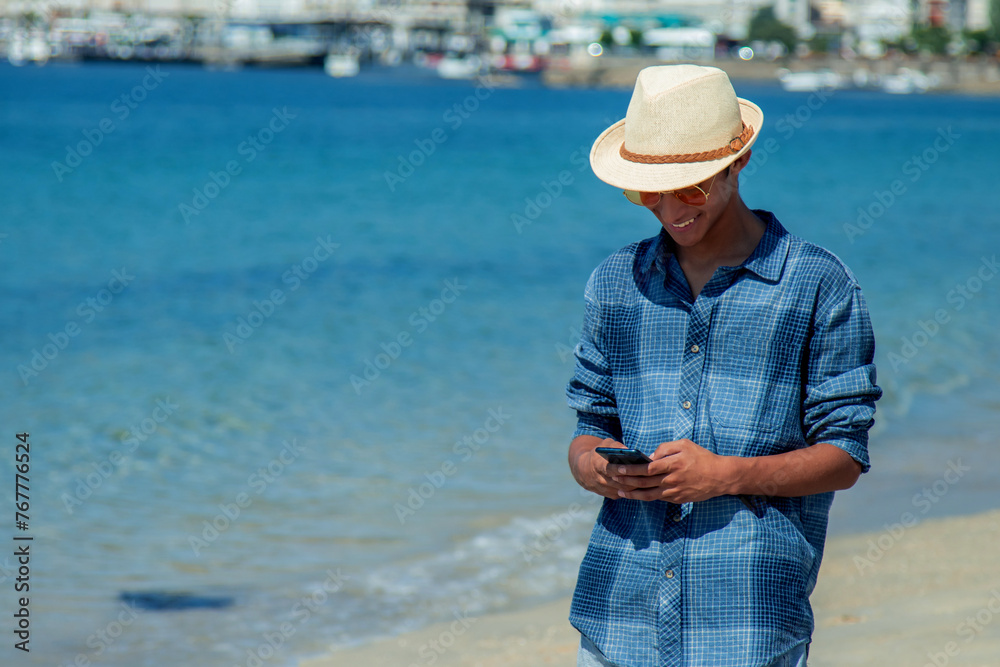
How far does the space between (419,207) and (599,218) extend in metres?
4.06

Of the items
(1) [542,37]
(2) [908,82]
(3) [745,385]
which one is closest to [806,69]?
(2) [908,82]

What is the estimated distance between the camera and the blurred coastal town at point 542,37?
10031cm

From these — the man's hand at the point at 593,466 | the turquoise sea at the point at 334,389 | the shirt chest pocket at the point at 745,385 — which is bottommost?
the turquoise sea at the point at 334,389

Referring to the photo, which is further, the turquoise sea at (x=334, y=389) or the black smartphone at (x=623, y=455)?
the turquoise sea at (x=334, y=389)

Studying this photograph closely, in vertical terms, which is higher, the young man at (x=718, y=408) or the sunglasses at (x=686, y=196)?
the sunglasses at (x=686, y=196)

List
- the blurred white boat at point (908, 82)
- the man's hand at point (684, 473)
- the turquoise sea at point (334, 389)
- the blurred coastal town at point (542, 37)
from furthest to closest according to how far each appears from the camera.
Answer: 1. the blurred coastal town at point (542, 37)
2. the blurred white boat at point (908, 82)
3. the turquoise sea at point (334, 389)
4. the man's hand at point (684, 473)

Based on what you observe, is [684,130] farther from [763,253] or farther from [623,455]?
[623,455]


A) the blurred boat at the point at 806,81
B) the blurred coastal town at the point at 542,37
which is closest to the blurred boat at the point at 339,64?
the blurred coastal town at the point at 542,37

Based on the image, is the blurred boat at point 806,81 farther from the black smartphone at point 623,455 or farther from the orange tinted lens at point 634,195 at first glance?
the black smartphone at point 623,455

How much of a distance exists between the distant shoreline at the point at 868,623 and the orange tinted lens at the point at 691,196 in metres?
2.54

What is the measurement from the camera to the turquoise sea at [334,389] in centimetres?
498

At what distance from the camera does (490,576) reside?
198 inches

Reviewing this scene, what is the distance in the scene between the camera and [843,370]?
173cm

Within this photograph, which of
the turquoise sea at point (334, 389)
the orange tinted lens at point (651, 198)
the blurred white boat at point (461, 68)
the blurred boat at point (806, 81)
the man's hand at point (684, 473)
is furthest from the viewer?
the blurred white boat at point (461, 68)
